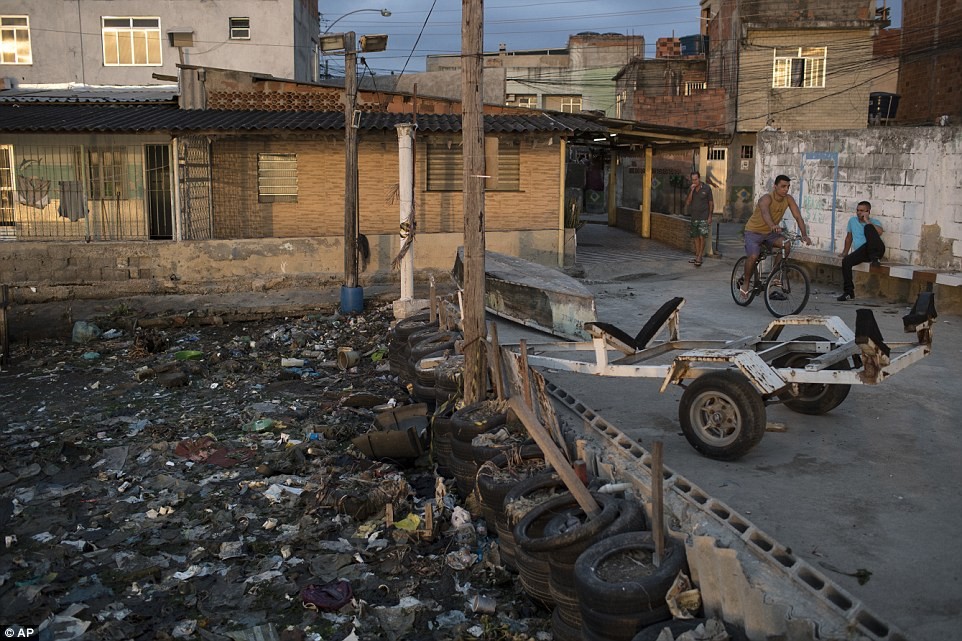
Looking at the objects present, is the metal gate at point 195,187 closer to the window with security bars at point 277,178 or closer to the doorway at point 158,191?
the window with security bars at point 277,178

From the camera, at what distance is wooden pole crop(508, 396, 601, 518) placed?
16.0 ft

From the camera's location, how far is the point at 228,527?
21.5 feet

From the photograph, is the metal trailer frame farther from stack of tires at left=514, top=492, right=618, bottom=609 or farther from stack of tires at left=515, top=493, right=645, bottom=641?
stack of tires at left=515, top=493, right=645, bottom=641

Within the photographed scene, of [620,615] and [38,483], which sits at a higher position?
[620,615]

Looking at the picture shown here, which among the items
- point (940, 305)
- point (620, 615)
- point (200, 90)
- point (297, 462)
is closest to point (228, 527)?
point (297, 462)

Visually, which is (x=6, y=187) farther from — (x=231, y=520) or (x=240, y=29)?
(x=231, y=520)

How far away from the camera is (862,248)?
13531 mm

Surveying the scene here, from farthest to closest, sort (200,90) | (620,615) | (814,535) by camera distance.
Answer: (200,90) → (814,535) → (620,615)

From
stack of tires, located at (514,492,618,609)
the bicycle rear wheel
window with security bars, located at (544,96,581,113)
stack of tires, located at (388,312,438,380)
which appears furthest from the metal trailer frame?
window with security bars, located at (544,96,581,113)

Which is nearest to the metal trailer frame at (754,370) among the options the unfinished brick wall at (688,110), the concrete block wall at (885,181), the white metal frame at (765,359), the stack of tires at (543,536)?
the white metal frame at (765,359)

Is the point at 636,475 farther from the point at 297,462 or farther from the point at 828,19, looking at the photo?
the point at 828,19

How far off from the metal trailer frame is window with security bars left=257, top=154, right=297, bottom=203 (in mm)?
12532

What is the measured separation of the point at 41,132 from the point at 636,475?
52.4ft

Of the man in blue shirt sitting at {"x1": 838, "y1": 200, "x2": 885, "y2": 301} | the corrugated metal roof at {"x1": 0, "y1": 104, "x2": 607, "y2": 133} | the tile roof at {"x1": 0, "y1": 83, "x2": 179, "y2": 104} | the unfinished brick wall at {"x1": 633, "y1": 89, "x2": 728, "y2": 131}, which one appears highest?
the unfinished brick wall at {"x1": 633, "y1": 89, "x2": 728, "y2": 131}
